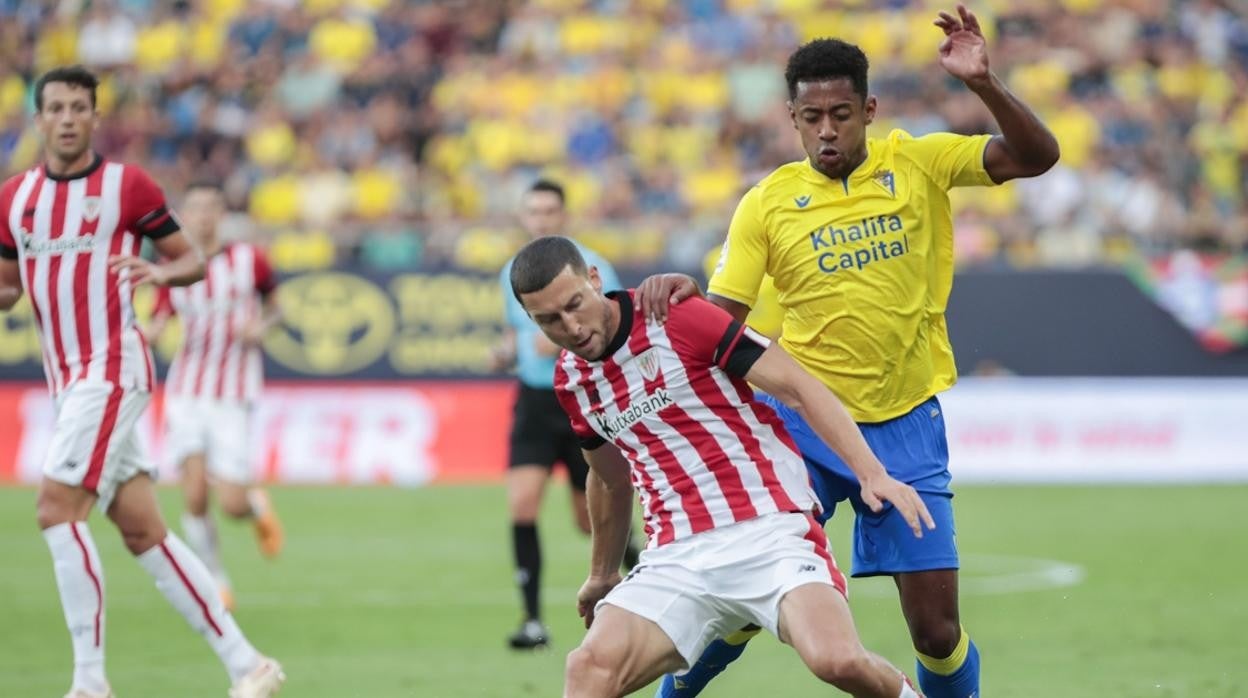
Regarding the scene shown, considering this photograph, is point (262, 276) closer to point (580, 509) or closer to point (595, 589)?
point (580, 509)

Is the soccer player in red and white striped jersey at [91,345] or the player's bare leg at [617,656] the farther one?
the soccer player in red and white striped jersey at [91,345]

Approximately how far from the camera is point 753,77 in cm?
2353

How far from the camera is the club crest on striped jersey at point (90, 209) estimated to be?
776cm

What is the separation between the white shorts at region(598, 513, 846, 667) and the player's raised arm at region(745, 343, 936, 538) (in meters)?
0.31

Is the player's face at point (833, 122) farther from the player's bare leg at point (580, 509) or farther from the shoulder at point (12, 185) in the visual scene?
the player's bare leg at point (580, 509)

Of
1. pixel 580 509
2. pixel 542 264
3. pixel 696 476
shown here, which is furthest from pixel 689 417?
pixel 580 509

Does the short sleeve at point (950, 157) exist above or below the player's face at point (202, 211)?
above

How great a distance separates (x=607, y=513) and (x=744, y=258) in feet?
3.42

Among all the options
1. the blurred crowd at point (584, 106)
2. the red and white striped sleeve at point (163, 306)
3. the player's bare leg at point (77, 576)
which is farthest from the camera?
the blurred crowd at point (584, 106)

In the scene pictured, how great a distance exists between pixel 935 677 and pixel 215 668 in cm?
399

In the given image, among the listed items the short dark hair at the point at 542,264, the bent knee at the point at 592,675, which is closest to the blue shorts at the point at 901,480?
the bent knee at the point at 592,675

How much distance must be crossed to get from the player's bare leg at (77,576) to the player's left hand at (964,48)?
3.99 m

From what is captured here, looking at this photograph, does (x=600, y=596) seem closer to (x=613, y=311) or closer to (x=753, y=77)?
(x=613, y=311)

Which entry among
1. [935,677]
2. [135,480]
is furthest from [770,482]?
[135,480]
